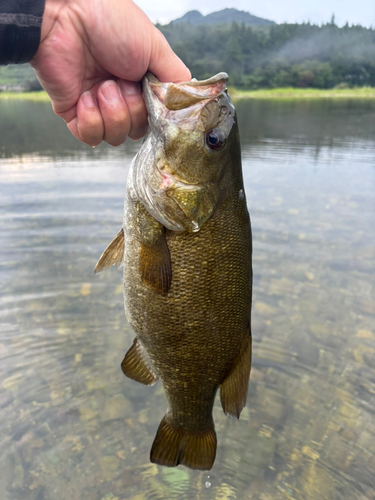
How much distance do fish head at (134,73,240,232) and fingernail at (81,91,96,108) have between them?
20.2 inches

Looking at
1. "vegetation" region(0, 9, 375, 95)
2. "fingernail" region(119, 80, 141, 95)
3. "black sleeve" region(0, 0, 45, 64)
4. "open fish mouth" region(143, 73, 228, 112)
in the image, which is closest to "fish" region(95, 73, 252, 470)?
"open fish mouth" region(143, 73, 228, 112)

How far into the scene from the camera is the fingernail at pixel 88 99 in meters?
2.28

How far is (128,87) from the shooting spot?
2.22 meters

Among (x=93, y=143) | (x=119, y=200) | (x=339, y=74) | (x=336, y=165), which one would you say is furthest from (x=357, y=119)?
(x=339, y=74)

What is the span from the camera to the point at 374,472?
10.8ft

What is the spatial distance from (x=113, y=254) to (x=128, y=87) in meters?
0.96

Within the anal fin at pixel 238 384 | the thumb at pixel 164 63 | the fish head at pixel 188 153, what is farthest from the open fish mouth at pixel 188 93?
the anal fin at pixel 238 384

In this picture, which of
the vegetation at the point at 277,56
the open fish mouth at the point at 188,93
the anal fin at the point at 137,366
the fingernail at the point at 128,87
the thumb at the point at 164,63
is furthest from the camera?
the vegetation at the point at 277,56

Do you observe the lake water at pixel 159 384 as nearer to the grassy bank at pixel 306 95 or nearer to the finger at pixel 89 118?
the finger at pixel 89 118

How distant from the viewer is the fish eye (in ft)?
6.18

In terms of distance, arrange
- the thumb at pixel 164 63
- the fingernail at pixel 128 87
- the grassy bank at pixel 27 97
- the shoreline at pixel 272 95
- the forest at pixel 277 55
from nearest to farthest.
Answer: the thumb at pixel 164 63 → the fingernail at pixel 128 87 → the grassy bank at pixel 27 97 → the shoreline at pixel 272 95 → the forest at pixel 277 55

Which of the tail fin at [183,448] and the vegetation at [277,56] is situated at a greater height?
the vegetation at [277,56]

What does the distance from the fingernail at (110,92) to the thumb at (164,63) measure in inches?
8.8

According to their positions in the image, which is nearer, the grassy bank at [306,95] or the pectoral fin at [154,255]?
the pectoral fin at [154,255]
